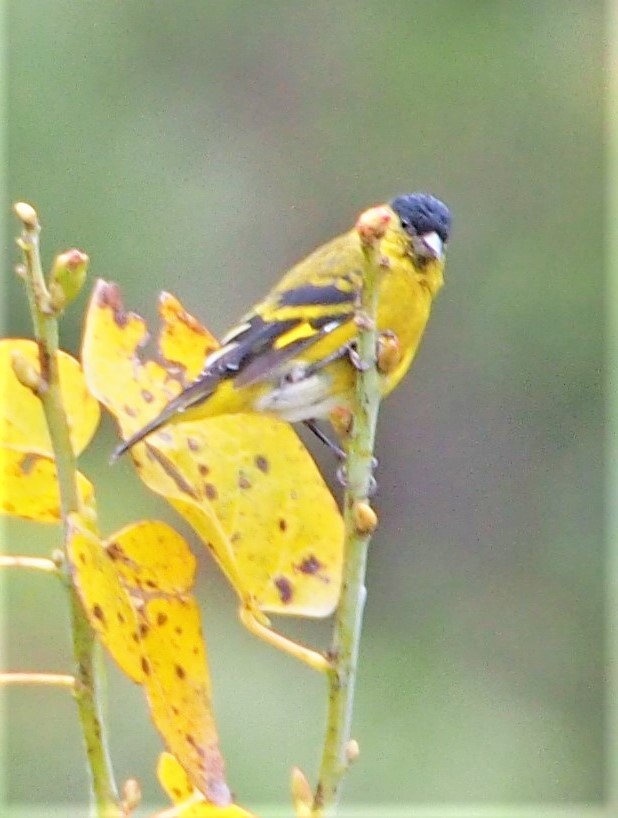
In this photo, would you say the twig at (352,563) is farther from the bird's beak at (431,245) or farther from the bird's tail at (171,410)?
the bird's beak at (431,245)

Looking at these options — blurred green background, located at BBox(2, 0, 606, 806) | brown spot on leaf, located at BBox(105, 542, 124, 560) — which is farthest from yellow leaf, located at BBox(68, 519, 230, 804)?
blurred green background, located at BBox(2, 0, 606, 806)

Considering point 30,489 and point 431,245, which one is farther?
point 431,245

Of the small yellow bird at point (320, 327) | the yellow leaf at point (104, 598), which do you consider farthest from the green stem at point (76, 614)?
the small yellow bird at point (320, 327)

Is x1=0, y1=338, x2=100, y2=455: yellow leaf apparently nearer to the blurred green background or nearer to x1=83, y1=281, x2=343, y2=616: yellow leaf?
x1=83, y1=281, x2=343, y2=616: yellow leaf

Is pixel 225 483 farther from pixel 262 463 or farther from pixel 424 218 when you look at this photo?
pixel 424 218

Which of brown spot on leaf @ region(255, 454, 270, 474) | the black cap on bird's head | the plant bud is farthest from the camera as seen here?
the black cap on bird's head

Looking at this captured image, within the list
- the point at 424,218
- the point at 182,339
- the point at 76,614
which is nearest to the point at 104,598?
the point at 76,614

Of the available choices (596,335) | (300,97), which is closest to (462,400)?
(596,335)
